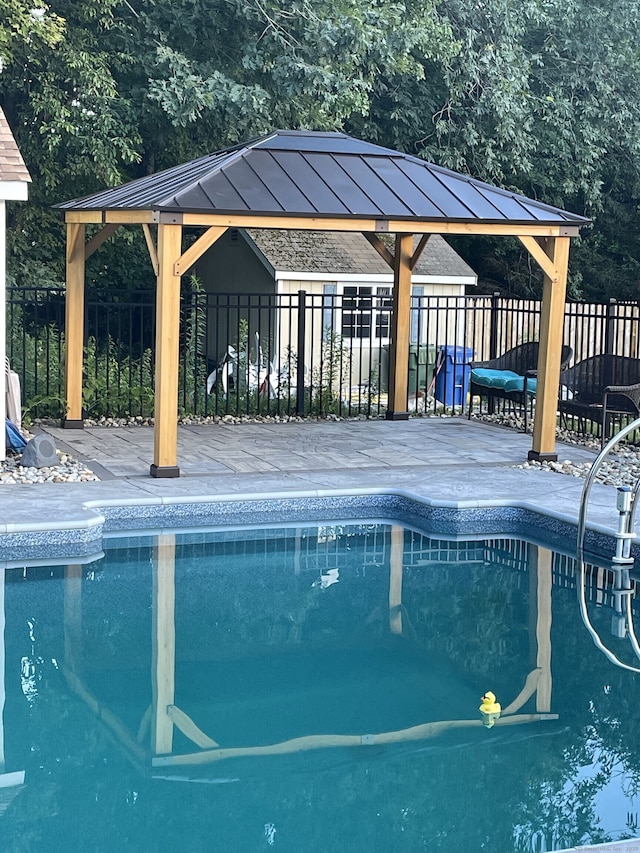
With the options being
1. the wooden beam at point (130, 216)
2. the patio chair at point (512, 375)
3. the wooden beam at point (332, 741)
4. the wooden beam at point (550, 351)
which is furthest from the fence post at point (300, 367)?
the wooden beam at point (332, 741)

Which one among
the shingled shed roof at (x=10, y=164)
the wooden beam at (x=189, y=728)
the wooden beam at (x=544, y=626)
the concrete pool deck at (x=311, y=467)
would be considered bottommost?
the wooden beam at (x=189, y=728)

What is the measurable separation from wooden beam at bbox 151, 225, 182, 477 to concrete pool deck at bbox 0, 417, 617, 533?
258 mm

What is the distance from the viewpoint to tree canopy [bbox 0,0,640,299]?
53.4ft

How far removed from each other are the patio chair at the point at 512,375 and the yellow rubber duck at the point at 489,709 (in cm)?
746

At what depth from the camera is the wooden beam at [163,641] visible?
6.07m

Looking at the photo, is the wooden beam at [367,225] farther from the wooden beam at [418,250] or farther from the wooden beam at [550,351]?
the wooden beam at [418,250]

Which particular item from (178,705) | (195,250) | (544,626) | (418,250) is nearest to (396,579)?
(544,626)

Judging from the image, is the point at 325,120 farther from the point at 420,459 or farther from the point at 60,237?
the point at 420,459

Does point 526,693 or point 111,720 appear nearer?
point 111,720

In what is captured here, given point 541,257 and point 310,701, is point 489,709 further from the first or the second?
point 541,257

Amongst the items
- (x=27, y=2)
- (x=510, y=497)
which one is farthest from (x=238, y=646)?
(x=27, y=2)

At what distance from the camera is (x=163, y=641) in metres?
7.46

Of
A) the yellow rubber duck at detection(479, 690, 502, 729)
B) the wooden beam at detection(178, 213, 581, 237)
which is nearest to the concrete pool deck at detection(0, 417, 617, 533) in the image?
the wooden beam at detection(178, 213, 581, 237)

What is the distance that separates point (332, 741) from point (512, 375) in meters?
9.21
